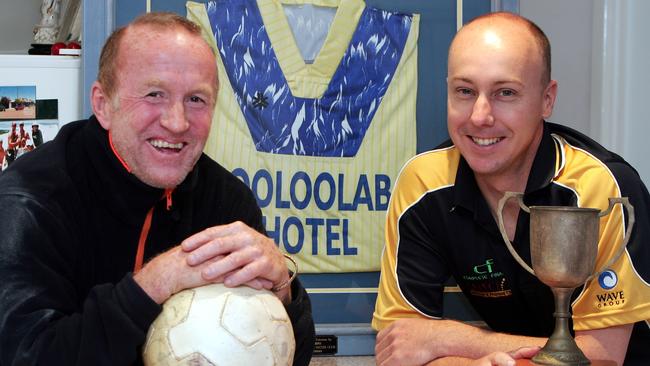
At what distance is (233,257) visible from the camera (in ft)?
6.15

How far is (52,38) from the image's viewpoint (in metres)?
4.40

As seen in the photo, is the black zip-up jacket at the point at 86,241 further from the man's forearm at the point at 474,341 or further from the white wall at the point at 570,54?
the white wall at the point at 570,54

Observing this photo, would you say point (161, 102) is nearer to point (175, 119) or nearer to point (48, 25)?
point (175, 119)

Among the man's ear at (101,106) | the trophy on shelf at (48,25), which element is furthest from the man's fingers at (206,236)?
the trophy on shelf at (48,25)

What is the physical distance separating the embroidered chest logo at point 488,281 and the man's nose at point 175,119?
105cm

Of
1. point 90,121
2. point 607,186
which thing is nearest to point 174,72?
point 90,121

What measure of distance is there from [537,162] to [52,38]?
2.77 m

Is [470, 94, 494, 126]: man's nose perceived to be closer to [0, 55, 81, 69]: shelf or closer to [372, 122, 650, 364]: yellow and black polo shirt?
[372, 122, 650, 364]: yellow and black polo shirt

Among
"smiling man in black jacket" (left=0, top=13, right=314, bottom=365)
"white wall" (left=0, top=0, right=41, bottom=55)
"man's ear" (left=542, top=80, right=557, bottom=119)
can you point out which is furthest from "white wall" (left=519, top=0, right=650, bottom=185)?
"white wall" (left=0, top=0, right=41, bottom=55)

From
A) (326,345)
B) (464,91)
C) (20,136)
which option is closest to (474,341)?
(464,91)

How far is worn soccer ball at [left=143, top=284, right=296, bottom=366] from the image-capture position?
5.70 feet

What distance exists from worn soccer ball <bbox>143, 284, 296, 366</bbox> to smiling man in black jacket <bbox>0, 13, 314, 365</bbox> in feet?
0.12

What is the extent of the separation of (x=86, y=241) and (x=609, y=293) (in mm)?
1402

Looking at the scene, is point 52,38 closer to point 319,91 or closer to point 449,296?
point 319,91
